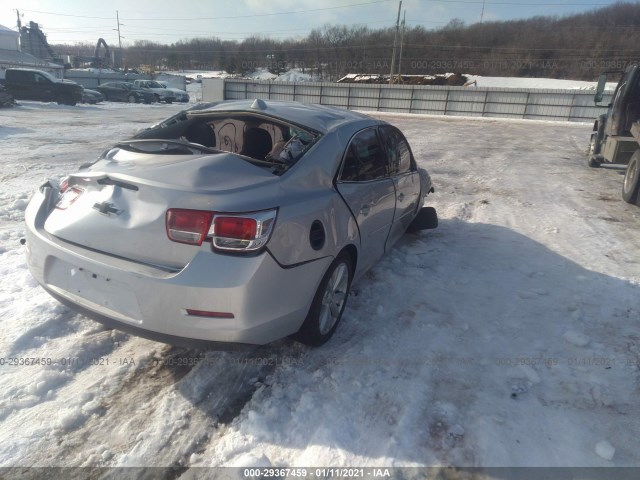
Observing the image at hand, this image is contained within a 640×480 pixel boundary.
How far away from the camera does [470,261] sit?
185 inches

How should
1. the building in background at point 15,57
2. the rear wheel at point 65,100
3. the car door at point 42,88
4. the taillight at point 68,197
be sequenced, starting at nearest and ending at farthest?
1. the taillight at point 68,197
2. the car door at point 42,88
3. the rear wheel at point 65,100
4. the building in background at point 15,57

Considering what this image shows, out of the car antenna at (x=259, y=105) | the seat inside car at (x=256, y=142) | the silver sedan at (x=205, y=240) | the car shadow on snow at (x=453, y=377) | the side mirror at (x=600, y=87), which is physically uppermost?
the side mirror at (x=600, y=87)

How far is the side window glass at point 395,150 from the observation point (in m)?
4.09

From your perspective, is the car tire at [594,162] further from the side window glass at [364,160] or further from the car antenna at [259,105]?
the car antenna at [259,105]

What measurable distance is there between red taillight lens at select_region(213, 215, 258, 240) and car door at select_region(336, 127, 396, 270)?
986 millimetres

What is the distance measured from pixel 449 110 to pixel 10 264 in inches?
1194

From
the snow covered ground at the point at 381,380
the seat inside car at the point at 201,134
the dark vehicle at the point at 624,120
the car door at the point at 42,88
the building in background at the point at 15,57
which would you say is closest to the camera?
the snow covered ground at the point at 381,380

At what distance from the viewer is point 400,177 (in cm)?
422

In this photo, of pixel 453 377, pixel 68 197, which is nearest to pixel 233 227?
pixel 68 197

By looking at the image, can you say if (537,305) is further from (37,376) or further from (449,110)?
(449,110)

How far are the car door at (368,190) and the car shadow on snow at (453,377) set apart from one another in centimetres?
51

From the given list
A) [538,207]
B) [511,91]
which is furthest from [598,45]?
[538,207]

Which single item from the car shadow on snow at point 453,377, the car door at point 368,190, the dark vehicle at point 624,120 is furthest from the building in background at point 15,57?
the car shadow on snow at point 453,377

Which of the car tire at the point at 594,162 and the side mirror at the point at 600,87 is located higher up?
the side mirror at the point at 600,87
